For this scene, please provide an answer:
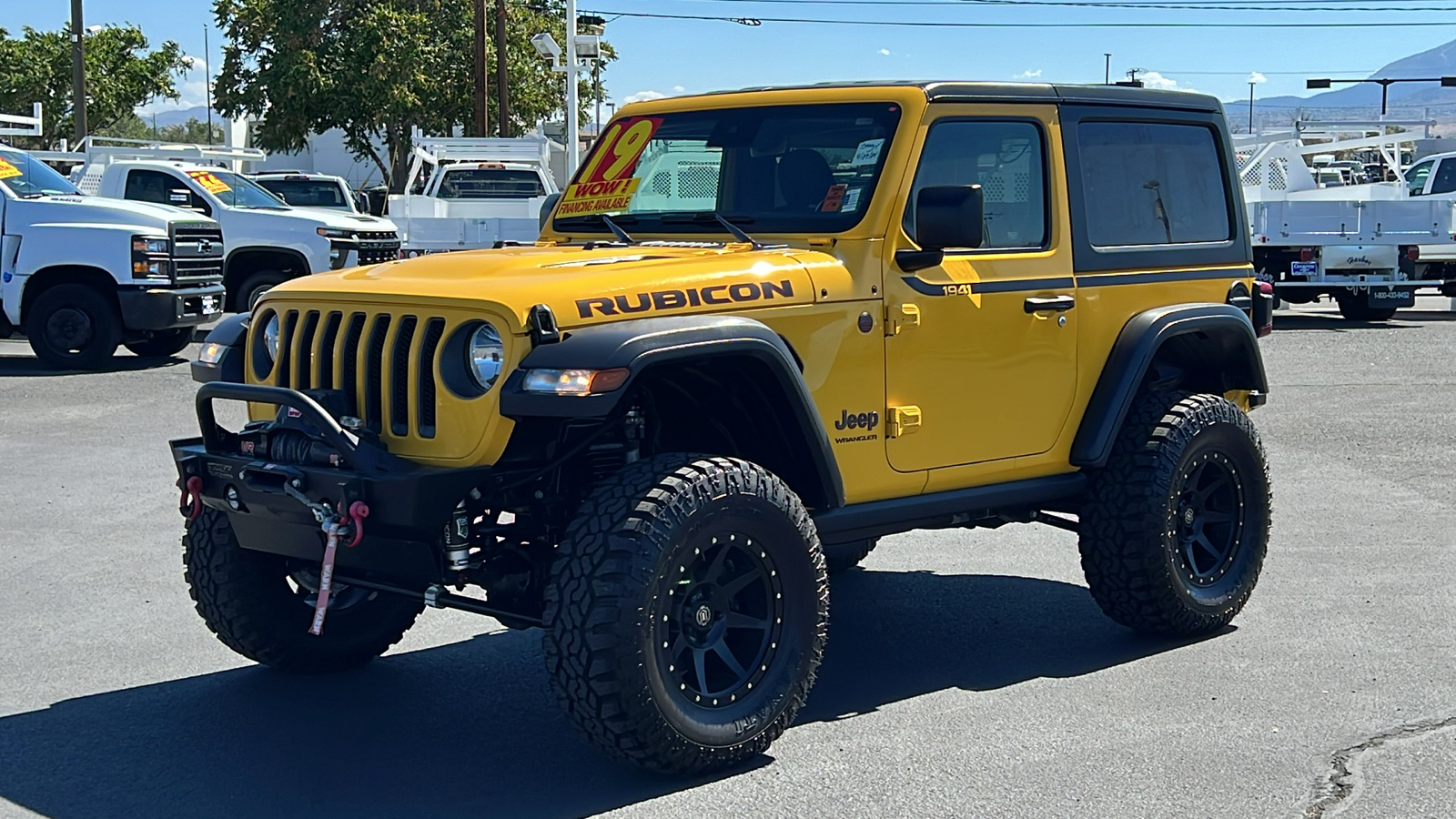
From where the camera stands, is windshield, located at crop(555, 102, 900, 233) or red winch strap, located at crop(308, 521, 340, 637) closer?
red winch strap, located at crop(308, 521, 340, 637)

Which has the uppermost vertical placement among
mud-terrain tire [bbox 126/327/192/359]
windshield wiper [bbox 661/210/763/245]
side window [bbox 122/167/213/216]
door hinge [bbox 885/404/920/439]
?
side window [bbox 122/167/213/216]

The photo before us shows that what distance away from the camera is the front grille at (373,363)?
468 cm

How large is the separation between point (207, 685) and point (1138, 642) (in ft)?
11.0

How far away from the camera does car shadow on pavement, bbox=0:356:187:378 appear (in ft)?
48.9

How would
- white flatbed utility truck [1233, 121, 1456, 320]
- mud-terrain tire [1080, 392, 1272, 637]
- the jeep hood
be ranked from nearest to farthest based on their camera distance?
the jeep hood, mud-terrain tire [1080, 392, 1272, 637], white flatbed utility truck [1233, 121, 1456, 320]

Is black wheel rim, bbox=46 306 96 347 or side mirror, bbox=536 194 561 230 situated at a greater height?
side mirror, bbox=536 194 561 230

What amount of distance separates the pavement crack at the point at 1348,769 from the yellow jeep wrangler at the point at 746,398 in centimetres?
105

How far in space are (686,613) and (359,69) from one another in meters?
43.7

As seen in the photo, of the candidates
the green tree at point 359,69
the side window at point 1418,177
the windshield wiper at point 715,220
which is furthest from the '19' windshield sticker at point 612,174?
the green tree at point 359,69

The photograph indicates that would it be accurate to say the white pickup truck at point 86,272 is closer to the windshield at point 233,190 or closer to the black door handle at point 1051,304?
the windshield at point 233,190

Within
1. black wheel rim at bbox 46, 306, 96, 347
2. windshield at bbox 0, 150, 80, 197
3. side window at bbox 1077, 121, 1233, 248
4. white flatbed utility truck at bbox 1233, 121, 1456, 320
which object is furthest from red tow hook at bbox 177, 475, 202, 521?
white flatbed utility truck at bbox 1233, 121, 1456, 320

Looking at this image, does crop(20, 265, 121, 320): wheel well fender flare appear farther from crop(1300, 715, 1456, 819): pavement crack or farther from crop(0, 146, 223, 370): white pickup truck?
crop(1300, 715, 1456, 819): pavement crack

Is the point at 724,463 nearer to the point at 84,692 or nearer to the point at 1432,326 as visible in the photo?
the point at 84,692

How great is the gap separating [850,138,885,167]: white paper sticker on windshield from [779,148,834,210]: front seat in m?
0.10
